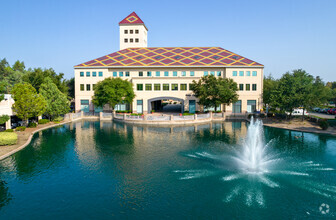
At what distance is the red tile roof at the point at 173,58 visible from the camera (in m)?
59.3

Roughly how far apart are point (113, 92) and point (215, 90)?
22.6 m

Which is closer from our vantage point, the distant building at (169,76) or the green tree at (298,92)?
the green tree at (298,92)

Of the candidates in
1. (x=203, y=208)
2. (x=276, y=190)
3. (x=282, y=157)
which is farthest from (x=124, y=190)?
(x=282, y=157)

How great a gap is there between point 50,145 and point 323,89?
4480cm

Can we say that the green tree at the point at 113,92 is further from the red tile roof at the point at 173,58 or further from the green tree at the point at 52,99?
the green tree at the point at 52,99

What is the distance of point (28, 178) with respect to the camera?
59.6 feet

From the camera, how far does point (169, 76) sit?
5953cm

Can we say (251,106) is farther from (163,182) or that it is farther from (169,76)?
(163,182)

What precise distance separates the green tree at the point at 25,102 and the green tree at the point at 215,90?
3188cm

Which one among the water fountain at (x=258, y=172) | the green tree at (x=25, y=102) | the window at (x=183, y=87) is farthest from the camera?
the window at (x=183, y=87)

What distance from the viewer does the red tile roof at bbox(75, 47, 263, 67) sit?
5928 centimetres

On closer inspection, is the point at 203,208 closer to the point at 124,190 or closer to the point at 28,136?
the point at 124,190

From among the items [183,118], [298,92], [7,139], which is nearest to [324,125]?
[298,92]

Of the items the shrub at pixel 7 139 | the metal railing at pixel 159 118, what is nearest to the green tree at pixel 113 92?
the metal railing at pixel 159 118
